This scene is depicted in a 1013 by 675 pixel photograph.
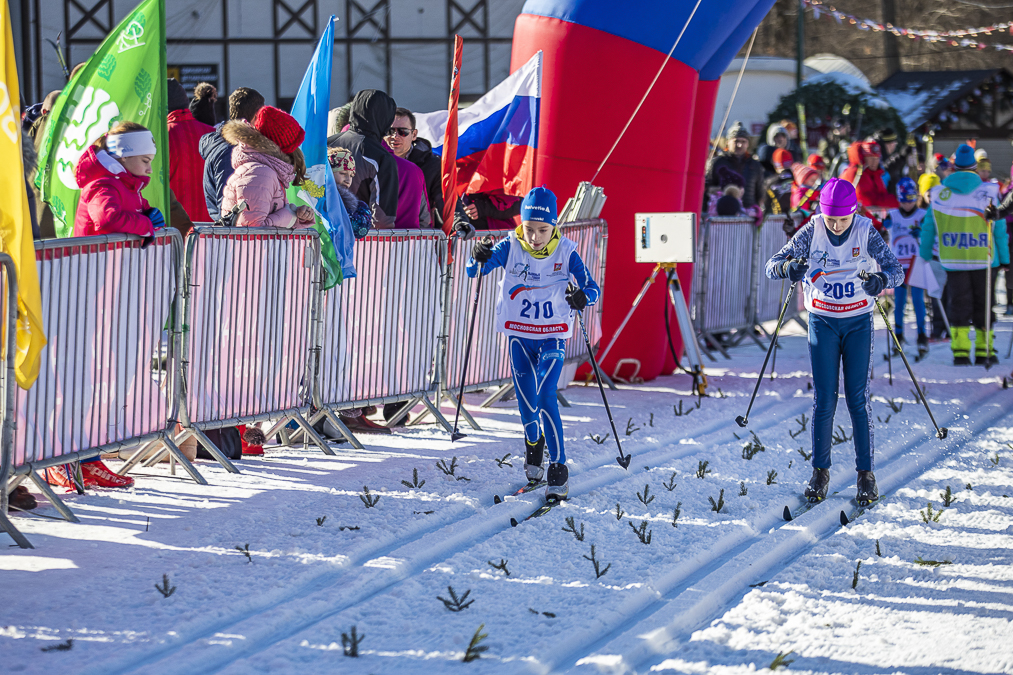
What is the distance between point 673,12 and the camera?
9711 mm

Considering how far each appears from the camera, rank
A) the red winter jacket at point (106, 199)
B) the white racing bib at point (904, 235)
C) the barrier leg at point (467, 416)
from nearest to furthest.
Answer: the red winter jacket at point (106, 199) → the barrier leg at point (467, 416) → the white racing bib at point (904, 235)

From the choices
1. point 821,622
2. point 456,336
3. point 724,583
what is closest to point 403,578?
point 724,583

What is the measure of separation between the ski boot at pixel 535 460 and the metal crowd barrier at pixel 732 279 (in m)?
6.09

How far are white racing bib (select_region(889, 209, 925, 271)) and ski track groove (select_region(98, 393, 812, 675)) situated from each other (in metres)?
7.11

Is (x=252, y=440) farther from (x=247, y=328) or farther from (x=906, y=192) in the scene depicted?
(x=906, y=192)

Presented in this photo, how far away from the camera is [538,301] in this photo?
6398 millimetres

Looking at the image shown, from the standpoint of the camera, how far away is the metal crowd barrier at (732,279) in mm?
12383

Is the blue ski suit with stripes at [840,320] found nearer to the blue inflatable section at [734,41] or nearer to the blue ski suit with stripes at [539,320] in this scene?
the blue ski suit with stripes at [539,320]

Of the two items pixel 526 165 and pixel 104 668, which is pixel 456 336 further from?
pixel 104 668

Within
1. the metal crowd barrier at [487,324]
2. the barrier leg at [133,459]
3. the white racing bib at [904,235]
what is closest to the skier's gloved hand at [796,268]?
the metal crowd barrier at [487,324]

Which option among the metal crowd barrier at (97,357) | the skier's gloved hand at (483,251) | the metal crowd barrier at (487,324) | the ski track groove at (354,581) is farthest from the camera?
the metal crowd barrier at (487,324)

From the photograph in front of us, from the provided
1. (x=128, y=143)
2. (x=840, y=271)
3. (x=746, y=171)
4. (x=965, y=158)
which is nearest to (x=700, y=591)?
(x=840, y=271)

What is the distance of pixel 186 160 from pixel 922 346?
8.47 m

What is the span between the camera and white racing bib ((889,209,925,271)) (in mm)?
13172
